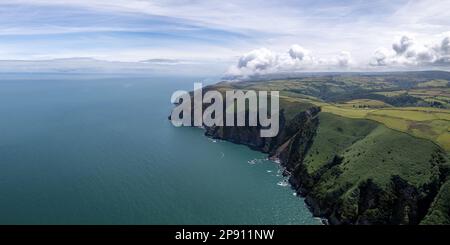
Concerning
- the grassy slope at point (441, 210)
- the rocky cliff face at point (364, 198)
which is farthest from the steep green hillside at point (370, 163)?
the grassy slope at point (441, 210)

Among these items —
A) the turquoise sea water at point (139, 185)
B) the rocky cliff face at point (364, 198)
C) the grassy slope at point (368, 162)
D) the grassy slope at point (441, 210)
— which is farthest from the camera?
the grassy slope at point (368, 162)

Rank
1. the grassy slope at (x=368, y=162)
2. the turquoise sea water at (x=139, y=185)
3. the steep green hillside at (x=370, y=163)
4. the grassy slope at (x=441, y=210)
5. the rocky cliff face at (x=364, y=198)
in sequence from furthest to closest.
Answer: the grassy slope at (x=368, y=162)
the turquoise sea water at (x=139, y=185)
the steep green hillside at (x=370, y=163)
the rocky cliff face at (x=364, y=198)
the grassy slope at (x=441, y=210)

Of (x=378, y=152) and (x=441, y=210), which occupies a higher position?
(x=378, y=152)

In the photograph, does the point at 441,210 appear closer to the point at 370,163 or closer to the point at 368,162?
the point at 370,163

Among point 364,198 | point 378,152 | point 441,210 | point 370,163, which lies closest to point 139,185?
point 364,198

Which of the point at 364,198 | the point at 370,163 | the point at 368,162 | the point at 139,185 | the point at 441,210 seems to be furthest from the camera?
the point at 139,185

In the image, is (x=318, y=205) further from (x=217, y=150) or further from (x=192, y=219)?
(x=217, y=150)

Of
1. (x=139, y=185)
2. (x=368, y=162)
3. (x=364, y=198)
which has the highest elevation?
(x=368, y=162)

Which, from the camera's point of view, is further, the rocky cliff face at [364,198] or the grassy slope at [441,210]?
the rocky cliff face at [364,198]

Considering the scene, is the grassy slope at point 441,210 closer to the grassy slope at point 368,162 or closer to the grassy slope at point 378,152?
the grassy slope at point 378,152
